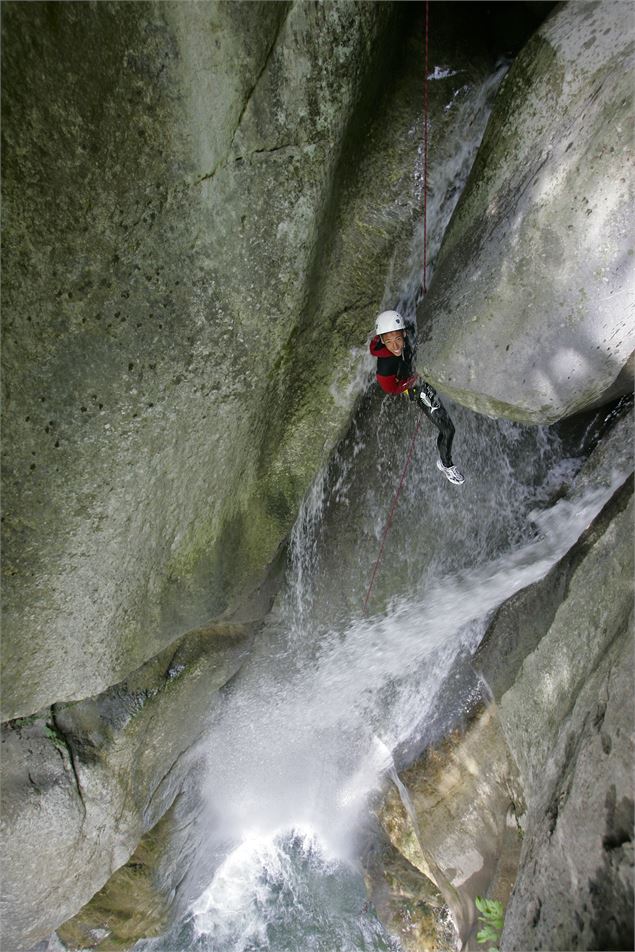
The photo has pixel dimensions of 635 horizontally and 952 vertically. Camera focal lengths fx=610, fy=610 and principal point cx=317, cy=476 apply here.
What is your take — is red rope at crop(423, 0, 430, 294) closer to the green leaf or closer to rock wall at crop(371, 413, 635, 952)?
rock wall at crop(371, 413, 635, 952)

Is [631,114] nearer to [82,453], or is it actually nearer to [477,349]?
→ [477,349]

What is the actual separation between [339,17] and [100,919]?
22.0 ft

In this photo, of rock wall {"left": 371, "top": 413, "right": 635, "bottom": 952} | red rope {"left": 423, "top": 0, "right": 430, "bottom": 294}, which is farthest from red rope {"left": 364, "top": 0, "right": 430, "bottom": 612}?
rock wall {"left": 371, "top": 413, "right": 635, "bottom": 952}

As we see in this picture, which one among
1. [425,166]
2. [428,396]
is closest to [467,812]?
[428,396]

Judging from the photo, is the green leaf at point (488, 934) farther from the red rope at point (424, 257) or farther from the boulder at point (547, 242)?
the boulder at point (547, 242)

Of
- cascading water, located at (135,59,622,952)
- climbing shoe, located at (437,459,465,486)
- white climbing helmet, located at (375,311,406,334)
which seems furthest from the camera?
cascading water, located at (135,59,622,952)

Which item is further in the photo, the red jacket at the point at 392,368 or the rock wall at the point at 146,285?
the red jacket at the point at 392,368

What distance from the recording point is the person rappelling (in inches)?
142

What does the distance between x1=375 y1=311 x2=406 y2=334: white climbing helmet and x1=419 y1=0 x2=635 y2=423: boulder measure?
0.15 m

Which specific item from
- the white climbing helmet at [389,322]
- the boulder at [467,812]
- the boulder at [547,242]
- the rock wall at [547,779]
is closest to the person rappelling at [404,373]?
the white climbing helmet at [389,322]

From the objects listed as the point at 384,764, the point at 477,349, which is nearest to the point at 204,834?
the point at 384,764

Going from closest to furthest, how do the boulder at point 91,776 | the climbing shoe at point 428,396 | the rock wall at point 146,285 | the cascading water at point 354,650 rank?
the rock wall at point 146,285 < the climbing shoe at point 428,396 < the boulder at point 91,776 < the cascading water at point 354,650

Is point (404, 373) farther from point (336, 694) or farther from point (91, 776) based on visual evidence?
point (91, 776)

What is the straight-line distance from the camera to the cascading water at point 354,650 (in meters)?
4.48
